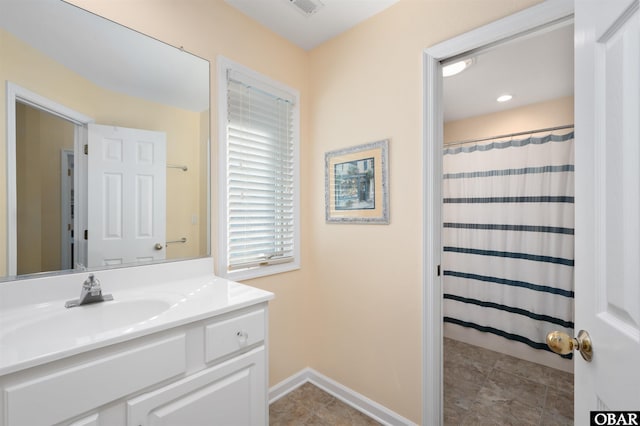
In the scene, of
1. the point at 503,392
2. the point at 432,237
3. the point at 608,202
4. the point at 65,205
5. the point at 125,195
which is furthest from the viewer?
the point at 503,392

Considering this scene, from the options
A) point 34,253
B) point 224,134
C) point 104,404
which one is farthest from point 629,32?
point 34,253

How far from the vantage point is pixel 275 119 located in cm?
199

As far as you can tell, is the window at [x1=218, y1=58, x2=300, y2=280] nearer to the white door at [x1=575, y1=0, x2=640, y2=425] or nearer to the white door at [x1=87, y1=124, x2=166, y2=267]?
the white door at [x1=87, y1=124, x2=166, y2=267]

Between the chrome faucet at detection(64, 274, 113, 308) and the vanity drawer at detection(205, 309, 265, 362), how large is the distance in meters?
0.49

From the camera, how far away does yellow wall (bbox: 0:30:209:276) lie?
1.06m

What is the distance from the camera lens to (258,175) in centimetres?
188

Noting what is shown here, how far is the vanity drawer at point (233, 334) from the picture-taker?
3.41 feet

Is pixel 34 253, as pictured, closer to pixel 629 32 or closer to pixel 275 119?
pixel 275 119

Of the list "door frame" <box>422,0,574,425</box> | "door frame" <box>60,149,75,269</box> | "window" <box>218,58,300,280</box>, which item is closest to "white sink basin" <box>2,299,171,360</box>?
"door frame" <box>60,149,75,269</box>

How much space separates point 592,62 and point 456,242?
2.45 m

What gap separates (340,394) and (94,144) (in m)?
2.05

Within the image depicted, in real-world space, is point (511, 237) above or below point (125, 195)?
below

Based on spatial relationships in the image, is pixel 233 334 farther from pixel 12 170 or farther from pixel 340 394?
pixel 340 394

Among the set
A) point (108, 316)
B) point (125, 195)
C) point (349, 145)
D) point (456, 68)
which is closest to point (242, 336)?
point (108, 316)
